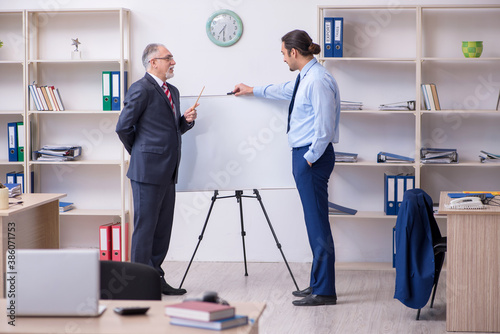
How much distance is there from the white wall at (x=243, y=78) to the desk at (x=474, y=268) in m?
1.81

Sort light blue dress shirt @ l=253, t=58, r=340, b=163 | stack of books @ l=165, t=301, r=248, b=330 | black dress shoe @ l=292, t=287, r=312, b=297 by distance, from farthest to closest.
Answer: black dress shoe @ l=292, t=287, r=312, b=297, light blue dress shirt @ l=253, t=58, r=340, b=163, stack of books @ l=165, t=301, r=248, b=330

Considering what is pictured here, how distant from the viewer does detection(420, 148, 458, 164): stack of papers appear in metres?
4.96

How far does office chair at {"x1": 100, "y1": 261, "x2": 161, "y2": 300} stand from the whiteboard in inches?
88.0

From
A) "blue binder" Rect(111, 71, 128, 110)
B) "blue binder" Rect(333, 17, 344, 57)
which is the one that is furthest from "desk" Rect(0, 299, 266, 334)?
"blue binder" Rect(111, 71, 128, 110)

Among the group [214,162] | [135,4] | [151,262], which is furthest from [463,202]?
[135,4]

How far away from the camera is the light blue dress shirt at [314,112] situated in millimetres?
3986

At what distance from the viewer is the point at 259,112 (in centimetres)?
454

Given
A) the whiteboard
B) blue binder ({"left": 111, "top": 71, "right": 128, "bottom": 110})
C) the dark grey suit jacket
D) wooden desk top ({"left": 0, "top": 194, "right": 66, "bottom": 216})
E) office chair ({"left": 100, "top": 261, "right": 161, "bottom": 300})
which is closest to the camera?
office chair ({"left": 100, "top": 261, "right": 161, "bottom": 300})

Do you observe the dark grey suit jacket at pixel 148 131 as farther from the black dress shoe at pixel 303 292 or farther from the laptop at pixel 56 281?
the laptop at pixel 56 281

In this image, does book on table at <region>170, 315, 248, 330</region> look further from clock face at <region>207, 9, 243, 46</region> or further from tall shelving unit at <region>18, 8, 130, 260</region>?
clock face at <region>207, 9, 243, 46</region>

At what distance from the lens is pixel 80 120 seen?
5.59 meters

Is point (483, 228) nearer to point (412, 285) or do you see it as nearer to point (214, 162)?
point (412, 285)

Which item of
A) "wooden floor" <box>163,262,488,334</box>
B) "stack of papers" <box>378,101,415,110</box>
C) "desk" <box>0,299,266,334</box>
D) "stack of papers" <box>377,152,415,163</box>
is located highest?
"stack of papers" <box>378,101,415,110</box>

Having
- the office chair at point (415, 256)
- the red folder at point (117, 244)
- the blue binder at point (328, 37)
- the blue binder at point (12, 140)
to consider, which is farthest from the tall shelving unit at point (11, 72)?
the office chair at point (415, 256)
